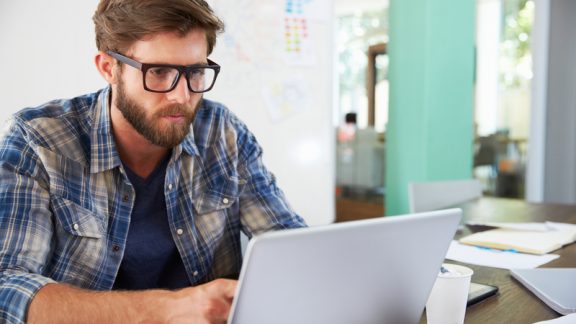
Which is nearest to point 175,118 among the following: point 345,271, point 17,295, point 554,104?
point 17,295

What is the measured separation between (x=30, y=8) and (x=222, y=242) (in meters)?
1.06

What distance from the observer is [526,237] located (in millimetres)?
1520

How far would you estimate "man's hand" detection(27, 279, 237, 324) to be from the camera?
774mm

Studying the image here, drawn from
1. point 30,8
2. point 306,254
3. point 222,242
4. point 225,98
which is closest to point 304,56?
point 225,98

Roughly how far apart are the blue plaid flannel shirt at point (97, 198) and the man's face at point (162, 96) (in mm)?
88

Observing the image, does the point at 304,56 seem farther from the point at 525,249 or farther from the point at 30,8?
the point at 525,249

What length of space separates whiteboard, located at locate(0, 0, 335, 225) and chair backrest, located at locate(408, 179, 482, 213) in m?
0.70

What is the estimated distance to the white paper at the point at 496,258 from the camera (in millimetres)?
1275

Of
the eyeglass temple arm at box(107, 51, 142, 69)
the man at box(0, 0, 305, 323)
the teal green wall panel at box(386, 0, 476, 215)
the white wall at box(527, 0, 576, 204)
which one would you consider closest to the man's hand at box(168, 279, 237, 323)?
the man at box(0, 0, 305, 323)

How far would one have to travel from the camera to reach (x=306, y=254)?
2.12 feet

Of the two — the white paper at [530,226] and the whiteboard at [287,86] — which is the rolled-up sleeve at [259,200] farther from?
the whiteboard at [287,86]

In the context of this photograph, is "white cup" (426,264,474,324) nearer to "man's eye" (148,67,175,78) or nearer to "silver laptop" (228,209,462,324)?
"silver laptop" (228,209,462,324)

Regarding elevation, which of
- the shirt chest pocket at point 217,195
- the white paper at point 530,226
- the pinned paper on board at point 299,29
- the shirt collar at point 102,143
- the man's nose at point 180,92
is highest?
the pinned paper on board at point 299,29

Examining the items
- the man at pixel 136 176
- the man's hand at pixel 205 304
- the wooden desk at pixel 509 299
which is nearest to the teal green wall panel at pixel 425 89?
the wooden desk at pixel 509 299
